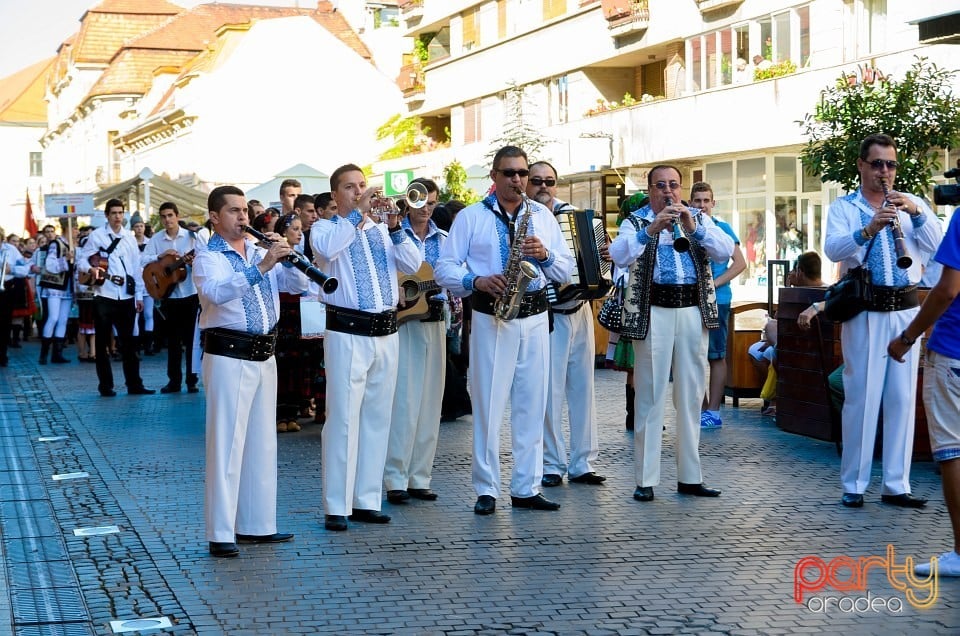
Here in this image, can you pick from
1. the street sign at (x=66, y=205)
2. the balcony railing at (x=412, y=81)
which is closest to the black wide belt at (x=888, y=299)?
the street sign at (x=66, y=205)

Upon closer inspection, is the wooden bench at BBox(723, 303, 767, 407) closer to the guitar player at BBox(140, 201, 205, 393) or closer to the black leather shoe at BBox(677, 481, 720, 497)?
the black leather shoe at BBox(677, 481, 720, 497)

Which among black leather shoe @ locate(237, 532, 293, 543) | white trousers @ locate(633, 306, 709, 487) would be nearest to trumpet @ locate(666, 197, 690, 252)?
white trousers @ locate(633, 306, 709, 487)

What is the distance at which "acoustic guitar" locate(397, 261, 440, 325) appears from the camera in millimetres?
9680

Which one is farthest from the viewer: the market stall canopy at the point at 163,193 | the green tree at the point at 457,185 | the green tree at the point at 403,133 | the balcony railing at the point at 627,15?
the green tree at the point at 403,133

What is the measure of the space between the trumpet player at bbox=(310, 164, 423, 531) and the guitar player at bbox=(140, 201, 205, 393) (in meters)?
8.22

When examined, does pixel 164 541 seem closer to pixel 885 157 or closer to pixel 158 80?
pixel 885 157

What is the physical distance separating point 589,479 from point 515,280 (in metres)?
1.99

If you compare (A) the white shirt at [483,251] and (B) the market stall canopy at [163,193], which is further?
(B) the market stall canopy at [163,193]

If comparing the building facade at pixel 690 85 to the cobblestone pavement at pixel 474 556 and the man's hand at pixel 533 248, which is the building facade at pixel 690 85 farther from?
the man's hand at pixel 533 248

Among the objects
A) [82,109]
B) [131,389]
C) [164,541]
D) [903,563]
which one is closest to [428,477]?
[164,541]

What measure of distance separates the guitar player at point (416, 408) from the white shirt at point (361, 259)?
2.67ft

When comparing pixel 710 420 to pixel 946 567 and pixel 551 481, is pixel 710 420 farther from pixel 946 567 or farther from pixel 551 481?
pixel 946 567

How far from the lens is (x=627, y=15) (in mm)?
38656

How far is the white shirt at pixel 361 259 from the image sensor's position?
859 centimetres
